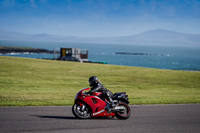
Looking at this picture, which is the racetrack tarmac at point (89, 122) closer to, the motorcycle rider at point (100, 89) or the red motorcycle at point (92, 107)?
the red motorcycle at point (92, 107)

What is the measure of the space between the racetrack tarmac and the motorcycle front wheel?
0.72 ft

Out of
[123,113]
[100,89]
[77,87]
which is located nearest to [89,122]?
[100,89]

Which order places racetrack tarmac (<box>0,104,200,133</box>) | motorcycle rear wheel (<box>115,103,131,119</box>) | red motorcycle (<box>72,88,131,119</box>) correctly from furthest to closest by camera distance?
1. motorcycle rear wheel (<box>115,103,131,119</box>)
2. red motorcycle (<box>72,88,131,119</box>)
3. racetrack tarmac (<box>0,104,200,133</box>)

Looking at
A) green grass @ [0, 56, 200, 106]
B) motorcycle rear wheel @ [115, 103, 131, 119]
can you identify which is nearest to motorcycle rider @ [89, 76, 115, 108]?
motorcycle rear wheel @ [115, 103, 131, 119]

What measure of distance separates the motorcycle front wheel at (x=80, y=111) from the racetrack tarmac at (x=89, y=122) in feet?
0.72

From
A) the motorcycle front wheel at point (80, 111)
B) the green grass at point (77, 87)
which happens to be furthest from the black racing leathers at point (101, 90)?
the green grass at point (77, 87)

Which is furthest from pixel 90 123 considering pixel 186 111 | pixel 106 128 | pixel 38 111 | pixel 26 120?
pixel 186 111

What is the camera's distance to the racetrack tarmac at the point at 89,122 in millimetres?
7801

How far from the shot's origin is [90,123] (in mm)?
8664

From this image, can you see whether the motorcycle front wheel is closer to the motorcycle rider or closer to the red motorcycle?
the red motorcycle

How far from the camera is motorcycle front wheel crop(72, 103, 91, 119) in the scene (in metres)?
9.23

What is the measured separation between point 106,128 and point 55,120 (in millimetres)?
1962

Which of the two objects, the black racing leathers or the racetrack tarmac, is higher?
the black racing leathers

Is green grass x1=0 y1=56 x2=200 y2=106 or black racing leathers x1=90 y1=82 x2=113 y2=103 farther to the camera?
green grass x1=0 y1=56 x2=200 y2=106
